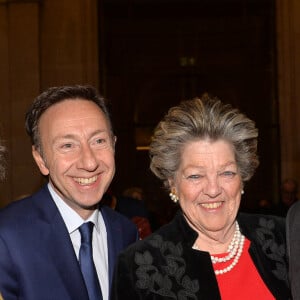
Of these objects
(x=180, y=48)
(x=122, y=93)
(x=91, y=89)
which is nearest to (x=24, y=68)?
(x=122, y=93)

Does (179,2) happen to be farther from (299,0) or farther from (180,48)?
(299,0)

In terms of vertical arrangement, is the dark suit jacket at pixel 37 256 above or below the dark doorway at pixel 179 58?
below

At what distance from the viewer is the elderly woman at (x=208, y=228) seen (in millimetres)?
2723

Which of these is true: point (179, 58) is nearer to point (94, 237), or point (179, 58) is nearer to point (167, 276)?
point (94, 237)

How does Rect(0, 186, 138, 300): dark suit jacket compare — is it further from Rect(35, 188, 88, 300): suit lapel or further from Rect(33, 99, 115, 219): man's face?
Rect(33, 99, 115, 219): man's face

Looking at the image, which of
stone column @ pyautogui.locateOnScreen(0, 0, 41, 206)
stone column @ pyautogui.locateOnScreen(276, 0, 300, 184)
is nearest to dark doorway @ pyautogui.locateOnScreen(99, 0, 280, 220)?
stone column @ pyautogui.locateOnScreen(276, 0, 300, 184)

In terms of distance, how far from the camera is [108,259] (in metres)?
2.93

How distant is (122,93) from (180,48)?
976 mm

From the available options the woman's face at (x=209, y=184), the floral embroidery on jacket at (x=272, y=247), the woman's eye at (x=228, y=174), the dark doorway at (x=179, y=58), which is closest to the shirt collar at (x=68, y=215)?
the woman's face at (x=209, y=184)

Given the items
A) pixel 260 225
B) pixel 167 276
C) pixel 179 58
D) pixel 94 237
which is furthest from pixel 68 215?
pixel 179 58

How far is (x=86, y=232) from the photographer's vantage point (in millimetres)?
2836

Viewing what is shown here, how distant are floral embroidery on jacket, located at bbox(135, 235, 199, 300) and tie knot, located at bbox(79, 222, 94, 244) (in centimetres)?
23

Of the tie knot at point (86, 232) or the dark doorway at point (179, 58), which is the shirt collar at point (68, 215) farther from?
the dark doorway at point (179, 58)

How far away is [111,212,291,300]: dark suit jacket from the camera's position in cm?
265
